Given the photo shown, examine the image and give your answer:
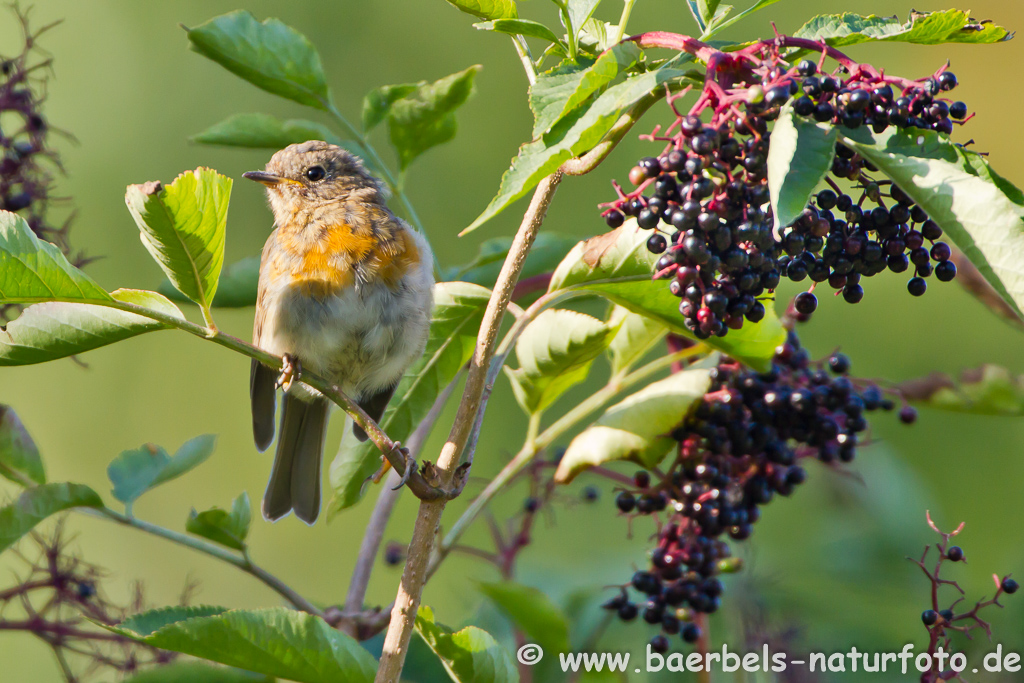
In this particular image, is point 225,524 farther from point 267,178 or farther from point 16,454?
point 267,178

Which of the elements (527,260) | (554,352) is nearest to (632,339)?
(554,352)

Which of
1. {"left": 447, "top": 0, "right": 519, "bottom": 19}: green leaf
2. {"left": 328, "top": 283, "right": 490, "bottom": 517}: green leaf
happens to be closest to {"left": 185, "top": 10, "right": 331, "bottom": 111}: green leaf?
{"left": 328, "top": 283, "right": 490, "bottom": 517}: green leaf

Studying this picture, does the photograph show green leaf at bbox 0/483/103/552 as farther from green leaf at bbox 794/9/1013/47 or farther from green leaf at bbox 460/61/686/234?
green leaf at bbox 794/9/1013/47

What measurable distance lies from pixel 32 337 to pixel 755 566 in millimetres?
2136

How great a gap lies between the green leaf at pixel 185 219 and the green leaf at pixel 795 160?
752mm

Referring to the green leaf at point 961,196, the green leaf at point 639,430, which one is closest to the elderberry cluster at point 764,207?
the green leaf at point 961,196

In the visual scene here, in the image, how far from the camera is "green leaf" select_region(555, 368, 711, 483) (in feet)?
5.94

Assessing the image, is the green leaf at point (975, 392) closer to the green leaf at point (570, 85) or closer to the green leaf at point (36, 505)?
the green leaf at point (570, 85)

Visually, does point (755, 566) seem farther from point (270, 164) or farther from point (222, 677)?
point (270, 164)

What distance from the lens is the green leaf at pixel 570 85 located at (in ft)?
3.73

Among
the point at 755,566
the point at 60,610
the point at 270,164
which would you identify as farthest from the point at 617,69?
the point at 270,164

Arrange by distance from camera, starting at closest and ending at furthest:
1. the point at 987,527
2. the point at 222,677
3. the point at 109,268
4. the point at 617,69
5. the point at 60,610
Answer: the point at 617,69 < the point at 222,677 < the point at 60,610 < the point at 987,527 < the point at 109,268

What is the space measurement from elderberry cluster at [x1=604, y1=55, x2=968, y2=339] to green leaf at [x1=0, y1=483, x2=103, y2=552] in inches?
40.9

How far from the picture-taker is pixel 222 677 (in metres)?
1.75
